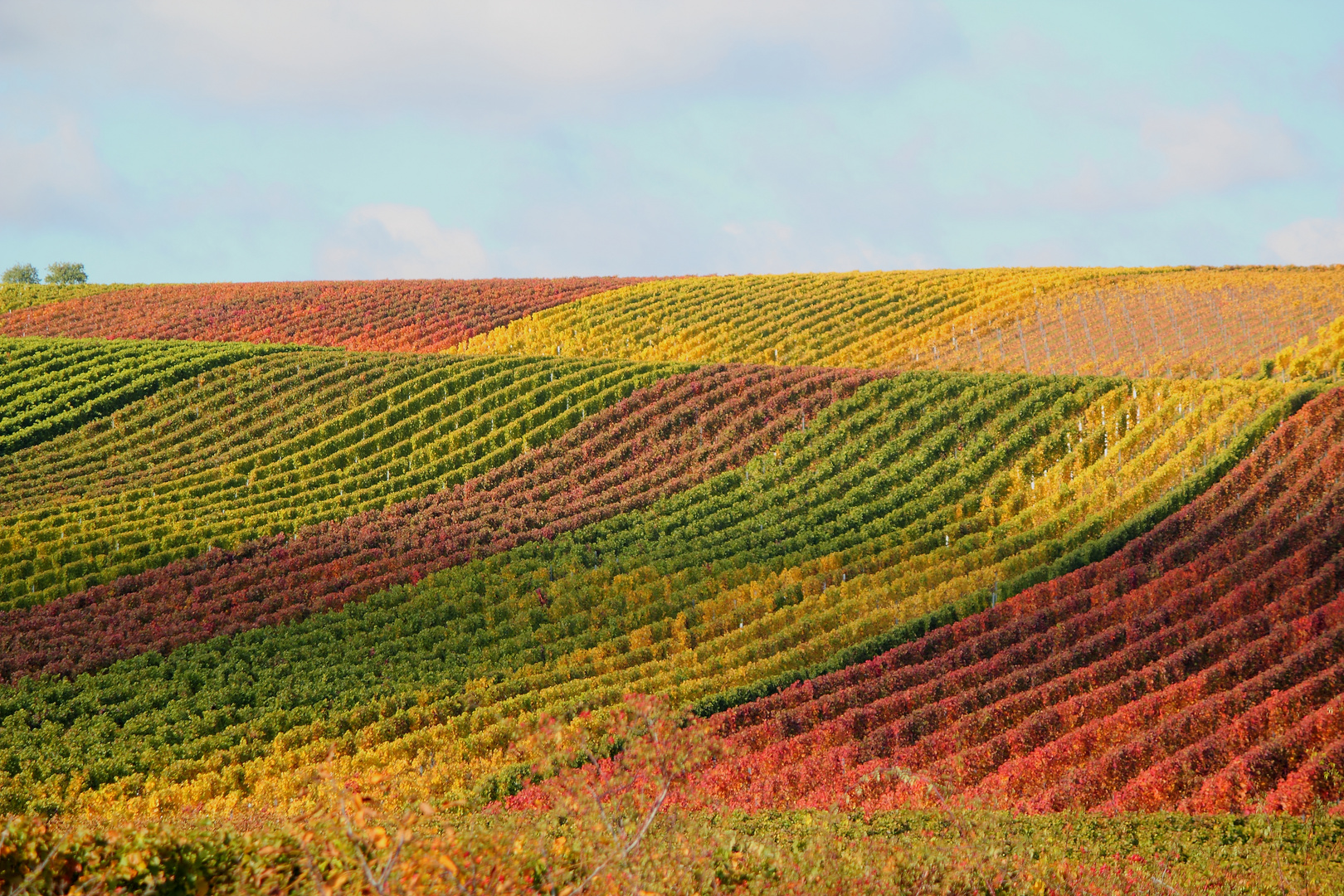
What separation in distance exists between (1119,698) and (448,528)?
18949mm

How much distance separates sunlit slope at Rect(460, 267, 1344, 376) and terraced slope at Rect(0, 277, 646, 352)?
309 cm

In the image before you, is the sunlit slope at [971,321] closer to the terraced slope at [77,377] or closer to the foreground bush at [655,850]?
the terraced slope at [77,377]

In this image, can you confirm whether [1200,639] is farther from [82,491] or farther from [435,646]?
[82,491]

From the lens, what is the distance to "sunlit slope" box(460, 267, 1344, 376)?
146 feet

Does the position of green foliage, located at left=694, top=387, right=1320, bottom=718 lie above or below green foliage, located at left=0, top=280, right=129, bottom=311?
below

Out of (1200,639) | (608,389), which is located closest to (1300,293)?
(608,389)

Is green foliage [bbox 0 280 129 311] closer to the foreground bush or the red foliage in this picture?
the red foliage

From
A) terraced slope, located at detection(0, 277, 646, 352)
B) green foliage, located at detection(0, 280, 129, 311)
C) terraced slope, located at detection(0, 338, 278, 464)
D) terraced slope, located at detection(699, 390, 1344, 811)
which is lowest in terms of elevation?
terraced slope, located at detection(699, 390, 1344, 811)

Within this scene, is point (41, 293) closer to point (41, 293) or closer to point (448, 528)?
point (41, 293)

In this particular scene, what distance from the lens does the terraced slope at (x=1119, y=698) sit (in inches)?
690

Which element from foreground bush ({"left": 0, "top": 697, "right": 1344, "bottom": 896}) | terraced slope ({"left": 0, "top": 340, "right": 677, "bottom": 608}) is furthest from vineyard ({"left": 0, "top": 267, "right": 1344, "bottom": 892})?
terraced slope ({"left": 0, "top": 340, "right": 677, "bottom": 608})

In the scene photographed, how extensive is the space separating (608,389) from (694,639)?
18.3 meters

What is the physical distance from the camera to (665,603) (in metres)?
26.5

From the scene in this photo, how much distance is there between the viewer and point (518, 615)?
26219mm
